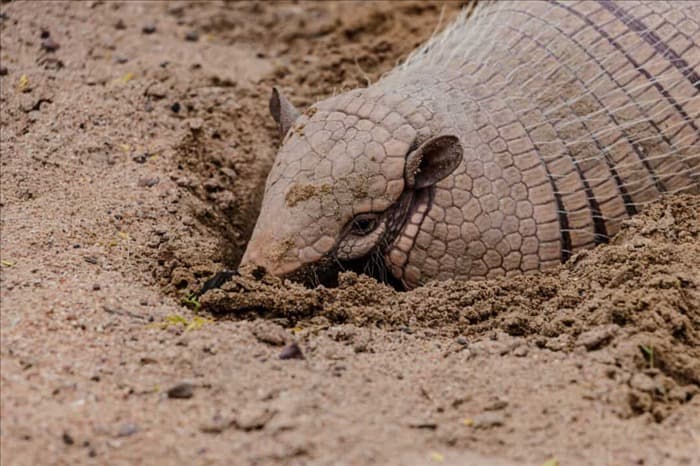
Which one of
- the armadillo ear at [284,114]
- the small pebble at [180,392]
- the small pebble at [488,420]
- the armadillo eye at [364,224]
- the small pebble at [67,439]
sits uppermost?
the armadillo ear at [284,114]

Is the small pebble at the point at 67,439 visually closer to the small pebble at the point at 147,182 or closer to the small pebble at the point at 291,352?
the small pebble at the point at 291,352

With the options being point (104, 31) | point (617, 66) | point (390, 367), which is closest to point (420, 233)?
point (390, 367)

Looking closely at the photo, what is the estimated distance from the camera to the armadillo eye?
5.17 metres

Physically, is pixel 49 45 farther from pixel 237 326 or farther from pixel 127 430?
pixel 127 430

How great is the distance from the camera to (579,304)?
4.93m

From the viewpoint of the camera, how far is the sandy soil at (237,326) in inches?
142

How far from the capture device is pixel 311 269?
16.8ft

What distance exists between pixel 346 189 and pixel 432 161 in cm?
48

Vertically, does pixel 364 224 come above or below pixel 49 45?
below

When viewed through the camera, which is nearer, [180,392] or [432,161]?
[180,392]

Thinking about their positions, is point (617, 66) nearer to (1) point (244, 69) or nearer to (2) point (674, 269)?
(2) point (674, 269)

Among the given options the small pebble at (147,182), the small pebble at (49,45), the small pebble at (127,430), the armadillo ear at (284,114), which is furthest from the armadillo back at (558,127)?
the small pebble at (49,45)

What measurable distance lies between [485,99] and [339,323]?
64.4 inches

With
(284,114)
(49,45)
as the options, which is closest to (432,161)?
(284,114)
